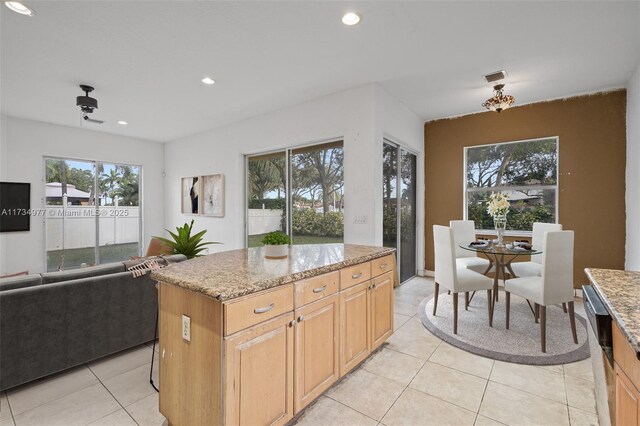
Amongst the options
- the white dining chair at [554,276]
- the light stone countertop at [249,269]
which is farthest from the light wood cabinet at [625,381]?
the white dining chair at [554,276]

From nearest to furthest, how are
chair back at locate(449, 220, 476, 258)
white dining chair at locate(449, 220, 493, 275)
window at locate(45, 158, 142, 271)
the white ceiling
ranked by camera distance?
the white ceiling < white dining chair at locate(449, 220, 493, 275) < chair back at locate(449, 220, 476, 258) < window at locate(45, 158, 142, 271)

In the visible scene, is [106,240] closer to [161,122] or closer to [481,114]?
[161,122]

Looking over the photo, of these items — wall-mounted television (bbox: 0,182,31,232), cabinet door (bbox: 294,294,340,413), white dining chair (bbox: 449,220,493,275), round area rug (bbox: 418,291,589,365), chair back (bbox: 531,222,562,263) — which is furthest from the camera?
wall-mounted television (bbox: 0,182,31,232)

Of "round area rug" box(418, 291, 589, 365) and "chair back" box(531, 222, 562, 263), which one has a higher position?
"chair back" box(531, 222, 562, 263)

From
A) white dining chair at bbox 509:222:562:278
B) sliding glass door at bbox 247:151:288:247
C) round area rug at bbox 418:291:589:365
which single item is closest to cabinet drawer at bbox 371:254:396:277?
round area rug at bbox 418:291:589:365

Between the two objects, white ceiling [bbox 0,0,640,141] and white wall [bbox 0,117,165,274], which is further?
white wall [bbox 0,117,165,274]

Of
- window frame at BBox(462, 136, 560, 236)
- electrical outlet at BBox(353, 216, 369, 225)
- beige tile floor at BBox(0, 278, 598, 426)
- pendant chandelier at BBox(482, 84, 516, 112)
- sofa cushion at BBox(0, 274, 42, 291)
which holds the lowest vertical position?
beige tile floor at BBox(0, 278, 598, 426)

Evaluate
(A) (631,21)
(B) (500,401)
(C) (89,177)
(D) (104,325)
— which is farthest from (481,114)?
(C) (89,177)

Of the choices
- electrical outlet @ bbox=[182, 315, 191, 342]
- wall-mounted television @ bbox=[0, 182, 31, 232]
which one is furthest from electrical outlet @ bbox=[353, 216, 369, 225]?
wall-mounted television @ bbox=[0, 182, 31, 232]

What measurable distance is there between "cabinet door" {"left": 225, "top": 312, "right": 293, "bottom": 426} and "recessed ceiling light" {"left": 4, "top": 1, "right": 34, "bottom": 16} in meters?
2.91

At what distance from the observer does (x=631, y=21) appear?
2.37 m

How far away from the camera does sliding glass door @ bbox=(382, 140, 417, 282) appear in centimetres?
420

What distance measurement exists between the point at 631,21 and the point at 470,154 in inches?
97.2

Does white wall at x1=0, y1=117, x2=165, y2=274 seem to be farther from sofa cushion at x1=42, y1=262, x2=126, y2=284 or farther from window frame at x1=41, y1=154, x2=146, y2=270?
sofa cushion at x1=42, y1=262, x2=126, y2=284
